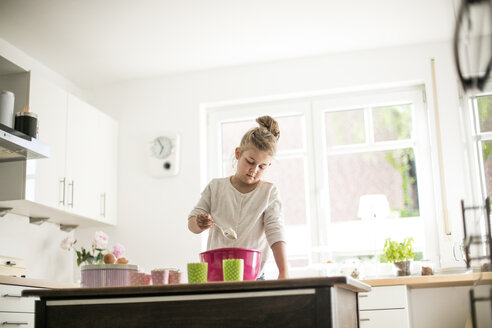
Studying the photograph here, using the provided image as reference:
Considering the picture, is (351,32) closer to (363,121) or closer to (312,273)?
(363,121)

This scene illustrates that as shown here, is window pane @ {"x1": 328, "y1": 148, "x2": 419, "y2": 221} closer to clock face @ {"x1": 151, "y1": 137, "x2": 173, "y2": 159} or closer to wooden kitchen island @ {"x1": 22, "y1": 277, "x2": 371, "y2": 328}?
clock face @ {"x1": 151, "y1": 137, "x2": 173, "y2": 159}

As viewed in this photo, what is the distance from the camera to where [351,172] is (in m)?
4.59

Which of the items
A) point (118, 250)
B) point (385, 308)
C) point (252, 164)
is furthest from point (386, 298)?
point (118, 250)

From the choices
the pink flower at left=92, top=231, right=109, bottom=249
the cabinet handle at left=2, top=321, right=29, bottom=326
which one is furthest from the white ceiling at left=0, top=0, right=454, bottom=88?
the cabinet handle at left=2, top=321, right=29, bottom=326

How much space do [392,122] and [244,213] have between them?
8.05ft

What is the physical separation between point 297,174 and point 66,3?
2.02 m

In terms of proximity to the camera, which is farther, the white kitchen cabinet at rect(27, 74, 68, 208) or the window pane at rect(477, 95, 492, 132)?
the white kitchen cabinet at rect(27, 74, 68, 208)

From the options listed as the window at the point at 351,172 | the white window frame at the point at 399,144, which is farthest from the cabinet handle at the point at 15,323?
the white window frame at the point at 399,144

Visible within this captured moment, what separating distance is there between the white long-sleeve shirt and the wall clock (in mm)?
2284

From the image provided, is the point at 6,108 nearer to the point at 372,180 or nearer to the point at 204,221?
the point at 204,221

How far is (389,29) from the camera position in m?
4.31

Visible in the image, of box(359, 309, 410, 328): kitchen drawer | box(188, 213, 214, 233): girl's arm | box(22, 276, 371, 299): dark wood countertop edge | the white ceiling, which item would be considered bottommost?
box(359, 309, 410, 328): kitchen drawer

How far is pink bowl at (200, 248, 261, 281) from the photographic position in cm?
195

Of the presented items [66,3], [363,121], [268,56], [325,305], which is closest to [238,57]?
[268,56]
